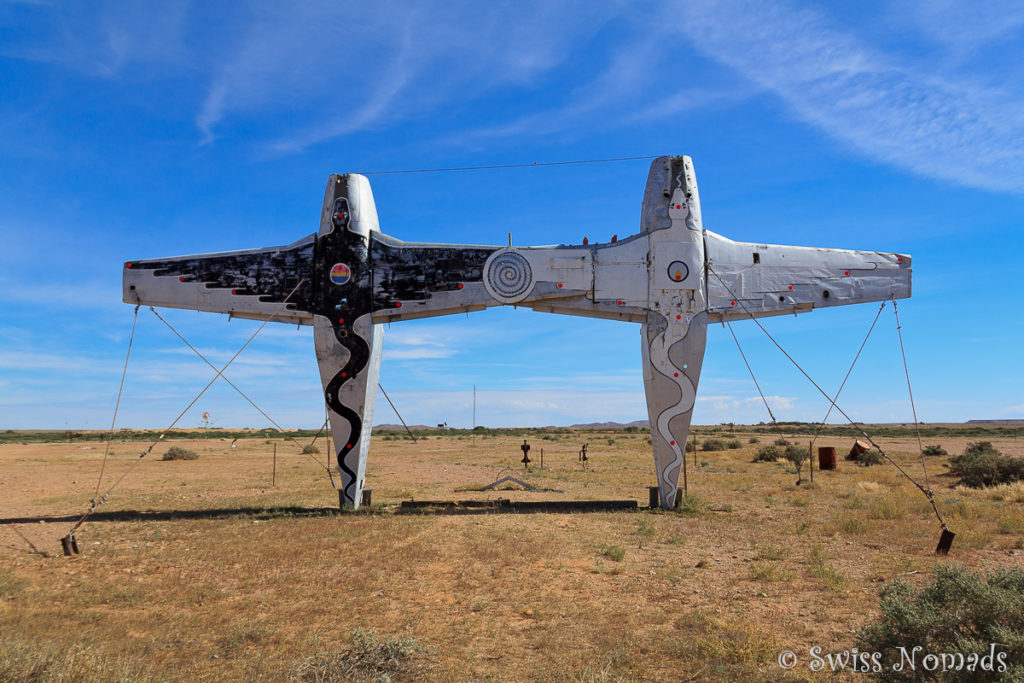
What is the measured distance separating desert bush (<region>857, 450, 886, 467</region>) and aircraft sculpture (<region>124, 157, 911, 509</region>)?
15.5m

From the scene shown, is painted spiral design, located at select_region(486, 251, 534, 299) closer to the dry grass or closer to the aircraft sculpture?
the aircraft sculpture

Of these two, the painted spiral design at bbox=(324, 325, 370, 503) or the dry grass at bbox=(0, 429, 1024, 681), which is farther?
the painted spiral design at bbox=(324, 325, 370, 503)

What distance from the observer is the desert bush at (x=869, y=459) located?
28281 millimetres

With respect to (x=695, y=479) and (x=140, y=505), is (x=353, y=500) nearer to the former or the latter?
(x=140, y=505)

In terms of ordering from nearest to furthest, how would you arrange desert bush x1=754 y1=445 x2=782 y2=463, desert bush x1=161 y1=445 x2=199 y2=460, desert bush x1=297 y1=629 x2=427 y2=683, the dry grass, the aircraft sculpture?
1. desert bush x1=297 y1=629 x2=427 y2=683
2. the dry grass
3. the aircraft sculpture
4. desert bush x1=754 y1=445 x2=782 y2=463
5. desert bush x1=161 y1=445 x2=199 y2=460

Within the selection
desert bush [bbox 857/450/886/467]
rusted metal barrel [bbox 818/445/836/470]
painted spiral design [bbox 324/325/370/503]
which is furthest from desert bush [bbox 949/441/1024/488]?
painted spiral design [bbox 324/325/370/503]

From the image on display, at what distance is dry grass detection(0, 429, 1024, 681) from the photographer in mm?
6477

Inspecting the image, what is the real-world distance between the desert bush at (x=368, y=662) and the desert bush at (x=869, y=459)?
90.8ft

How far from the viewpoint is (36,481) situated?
84.1ft

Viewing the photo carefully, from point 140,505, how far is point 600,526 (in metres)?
14.2

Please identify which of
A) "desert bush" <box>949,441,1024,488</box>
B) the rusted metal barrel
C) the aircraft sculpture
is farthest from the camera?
the rusted metal barrel

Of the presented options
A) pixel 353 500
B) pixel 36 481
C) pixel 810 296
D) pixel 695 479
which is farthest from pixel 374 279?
pixel 36 481

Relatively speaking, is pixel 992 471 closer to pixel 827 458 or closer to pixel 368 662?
pixel 827 458

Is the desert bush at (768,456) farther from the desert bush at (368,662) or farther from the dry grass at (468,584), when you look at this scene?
the desert bush at (368,662)
